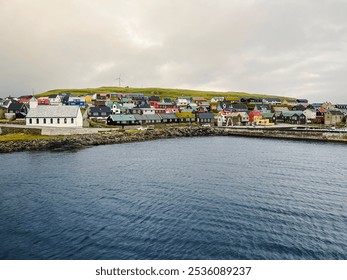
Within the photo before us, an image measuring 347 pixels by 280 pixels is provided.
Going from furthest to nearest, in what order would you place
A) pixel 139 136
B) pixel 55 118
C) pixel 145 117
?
pixel 145 117 < pixel 139 136 < pixel 55 118

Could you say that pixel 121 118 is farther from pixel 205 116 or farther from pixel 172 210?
pixel 172 210

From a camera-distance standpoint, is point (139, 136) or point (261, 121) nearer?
point (139, 136)

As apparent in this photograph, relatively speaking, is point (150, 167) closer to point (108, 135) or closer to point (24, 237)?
point (24, 237)

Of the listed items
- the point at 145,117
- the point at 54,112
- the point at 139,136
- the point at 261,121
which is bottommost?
the point at 139,136

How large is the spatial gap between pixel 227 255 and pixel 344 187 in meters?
24.1

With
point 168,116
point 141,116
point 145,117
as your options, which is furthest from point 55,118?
point 168,116

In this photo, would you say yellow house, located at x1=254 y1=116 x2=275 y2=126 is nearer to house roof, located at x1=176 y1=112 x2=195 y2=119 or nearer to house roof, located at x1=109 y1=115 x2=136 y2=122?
house roof, located at x1=176 y1=112 x2=195 y2=119

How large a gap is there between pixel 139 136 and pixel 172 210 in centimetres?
5998

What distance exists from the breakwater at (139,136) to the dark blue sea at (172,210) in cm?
1435

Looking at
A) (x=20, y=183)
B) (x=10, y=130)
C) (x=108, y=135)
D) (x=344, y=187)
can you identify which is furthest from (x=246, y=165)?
(x=10, y=130)

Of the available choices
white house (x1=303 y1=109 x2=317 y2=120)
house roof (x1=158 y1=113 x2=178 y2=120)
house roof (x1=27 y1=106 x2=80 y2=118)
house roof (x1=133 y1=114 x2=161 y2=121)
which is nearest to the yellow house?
white house (x1=303 y1=109 x2=317 y2=120)

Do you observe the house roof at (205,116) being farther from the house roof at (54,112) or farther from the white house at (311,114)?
the house roof at (54,112)

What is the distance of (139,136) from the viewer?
85.6 meters

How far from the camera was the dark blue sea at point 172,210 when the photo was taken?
65.8 ft
